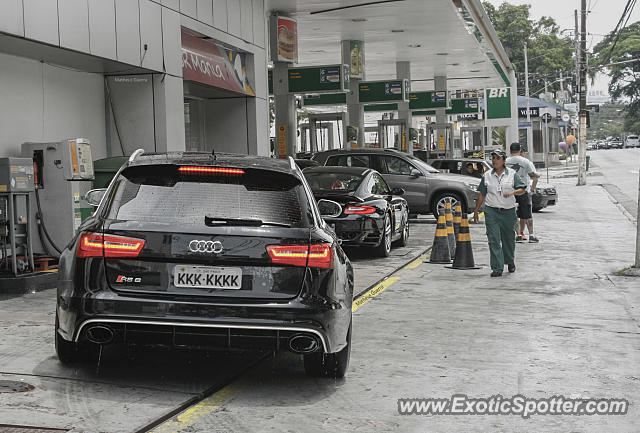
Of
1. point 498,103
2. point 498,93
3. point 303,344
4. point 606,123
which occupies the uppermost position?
point 606,123

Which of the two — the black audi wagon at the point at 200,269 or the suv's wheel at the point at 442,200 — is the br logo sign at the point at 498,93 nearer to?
the suv's wheel at the point at 442,200

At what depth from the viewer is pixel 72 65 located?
12.8m

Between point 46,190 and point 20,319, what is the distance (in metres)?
3.82

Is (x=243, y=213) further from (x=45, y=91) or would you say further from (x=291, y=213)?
(x=45, y=91)

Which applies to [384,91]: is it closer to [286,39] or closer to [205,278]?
[286,39]

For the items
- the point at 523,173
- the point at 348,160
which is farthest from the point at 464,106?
the point at 523,173

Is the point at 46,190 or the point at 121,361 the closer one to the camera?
the point at 121,361

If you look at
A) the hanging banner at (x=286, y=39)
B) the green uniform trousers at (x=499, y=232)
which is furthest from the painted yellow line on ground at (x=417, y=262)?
the hanging banner at (x=286, y=39)

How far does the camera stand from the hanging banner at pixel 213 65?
15.1 meters

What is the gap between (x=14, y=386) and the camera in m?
5.62

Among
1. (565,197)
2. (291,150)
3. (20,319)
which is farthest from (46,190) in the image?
(565,197)

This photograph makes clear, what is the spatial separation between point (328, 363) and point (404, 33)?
25400 millimetres

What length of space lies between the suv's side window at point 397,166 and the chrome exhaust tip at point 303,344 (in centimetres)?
1586

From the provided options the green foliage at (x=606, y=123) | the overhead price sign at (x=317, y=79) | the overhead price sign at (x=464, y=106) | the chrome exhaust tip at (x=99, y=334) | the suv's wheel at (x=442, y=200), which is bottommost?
the chrome exhaust tip at (x=99, y=334)
